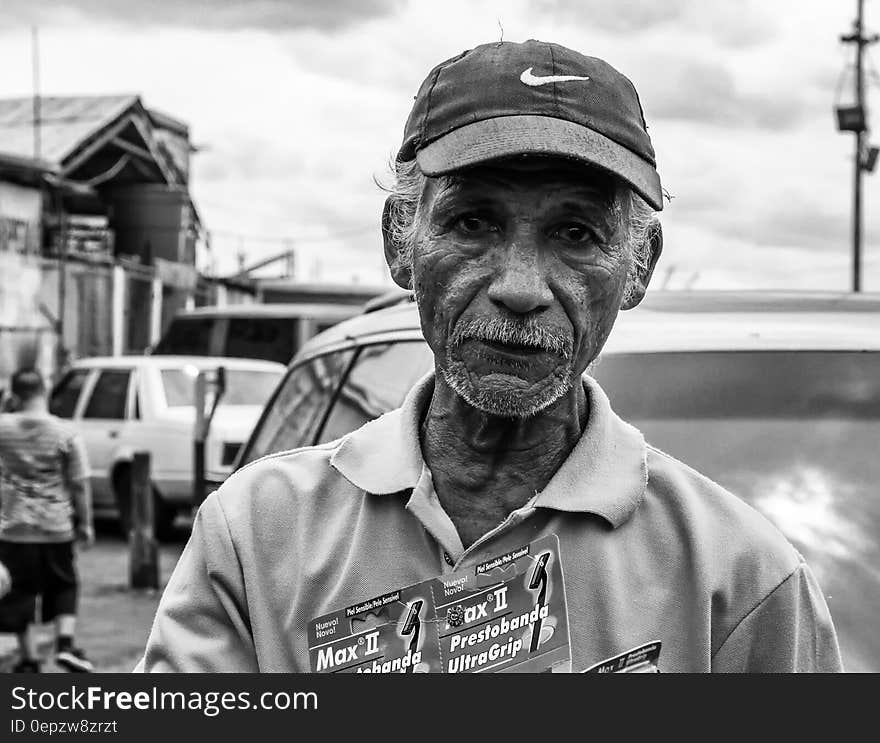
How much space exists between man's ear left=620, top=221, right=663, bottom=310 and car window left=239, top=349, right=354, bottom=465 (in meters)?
2.03

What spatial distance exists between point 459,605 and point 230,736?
1.05 feet

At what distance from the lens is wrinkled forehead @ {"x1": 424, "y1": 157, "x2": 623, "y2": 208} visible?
1.54m

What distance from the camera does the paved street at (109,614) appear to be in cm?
703

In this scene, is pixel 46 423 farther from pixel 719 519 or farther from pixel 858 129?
pixel 858 129

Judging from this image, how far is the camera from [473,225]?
158 centimetres

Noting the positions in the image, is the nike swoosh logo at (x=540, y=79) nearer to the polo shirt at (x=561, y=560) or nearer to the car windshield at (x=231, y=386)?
the polo shirt at (x=561, y=560)

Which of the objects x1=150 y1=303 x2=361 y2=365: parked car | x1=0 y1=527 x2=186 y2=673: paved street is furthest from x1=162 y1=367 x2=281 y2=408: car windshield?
x1=150 y1=303 x2=361 y2=365: parked car

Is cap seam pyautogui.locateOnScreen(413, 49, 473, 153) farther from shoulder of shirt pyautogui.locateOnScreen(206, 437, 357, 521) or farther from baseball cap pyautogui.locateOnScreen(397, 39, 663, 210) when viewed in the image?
shoulder of shirt pyautogui.locateOnScreen(206, 437, 357, 521)

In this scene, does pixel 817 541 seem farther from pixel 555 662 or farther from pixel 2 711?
pixel 2 711

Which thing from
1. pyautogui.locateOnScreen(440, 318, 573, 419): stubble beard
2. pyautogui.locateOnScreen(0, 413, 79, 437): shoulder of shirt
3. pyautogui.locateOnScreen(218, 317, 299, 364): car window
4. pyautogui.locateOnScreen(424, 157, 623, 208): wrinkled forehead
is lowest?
pyautogui.locateOnScreen(440, 318, 573, 419): stubble beard

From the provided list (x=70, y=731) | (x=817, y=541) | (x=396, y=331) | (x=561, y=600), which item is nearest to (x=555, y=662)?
(x=561, y=600)

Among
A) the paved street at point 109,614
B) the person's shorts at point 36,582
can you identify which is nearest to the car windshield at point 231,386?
the paved street at point 109,614

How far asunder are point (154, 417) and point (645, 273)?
33.6ft

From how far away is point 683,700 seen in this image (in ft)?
4.91
